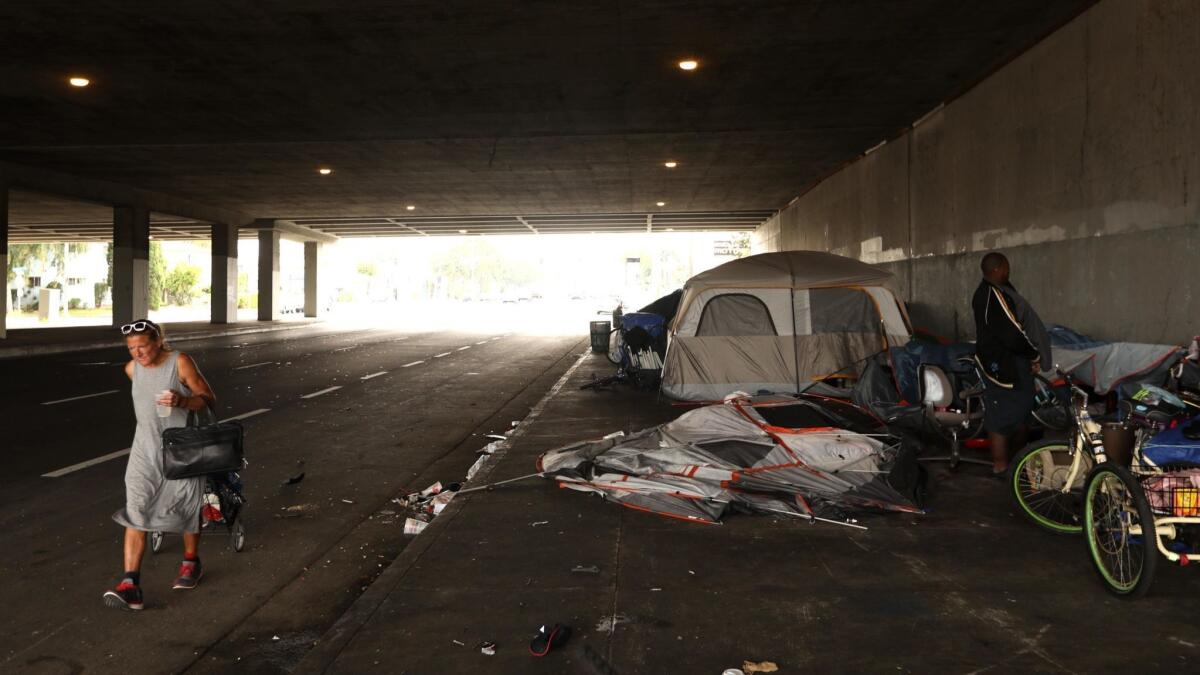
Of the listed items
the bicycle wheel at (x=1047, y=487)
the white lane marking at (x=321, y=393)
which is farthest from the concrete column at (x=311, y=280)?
the bicycle wheel at (x=1047, y=487)

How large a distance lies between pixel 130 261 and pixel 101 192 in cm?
364

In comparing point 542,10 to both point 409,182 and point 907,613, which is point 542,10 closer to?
point 907,613

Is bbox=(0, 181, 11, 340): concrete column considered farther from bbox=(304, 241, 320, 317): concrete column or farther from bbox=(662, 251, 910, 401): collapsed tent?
bbox=(662, 251, 910, 401): collapsed tent

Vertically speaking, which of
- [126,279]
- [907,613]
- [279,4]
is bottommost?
[907,613]

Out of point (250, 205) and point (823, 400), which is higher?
point (250, 205)

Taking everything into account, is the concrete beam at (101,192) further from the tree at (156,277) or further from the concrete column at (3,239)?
the tree at (156,277)

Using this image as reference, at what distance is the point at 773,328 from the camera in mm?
12500

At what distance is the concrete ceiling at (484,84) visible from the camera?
11594 mm

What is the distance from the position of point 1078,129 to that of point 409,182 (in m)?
21.6

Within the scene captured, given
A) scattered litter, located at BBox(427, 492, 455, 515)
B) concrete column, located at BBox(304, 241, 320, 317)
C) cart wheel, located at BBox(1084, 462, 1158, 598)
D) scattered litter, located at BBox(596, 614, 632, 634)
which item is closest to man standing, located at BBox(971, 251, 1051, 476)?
cart wheel, located at BBox(1084, 462, 1158, 598)

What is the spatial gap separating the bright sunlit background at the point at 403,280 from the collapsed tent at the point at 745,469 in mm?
28282

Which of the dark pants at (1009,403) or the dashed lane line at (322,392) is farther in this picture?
the dashed lane line at (322,392)

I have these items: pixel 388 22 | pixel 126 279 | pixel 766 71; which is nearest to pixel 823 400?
pixel 766 71

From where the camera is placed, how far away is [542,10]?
11336mm
